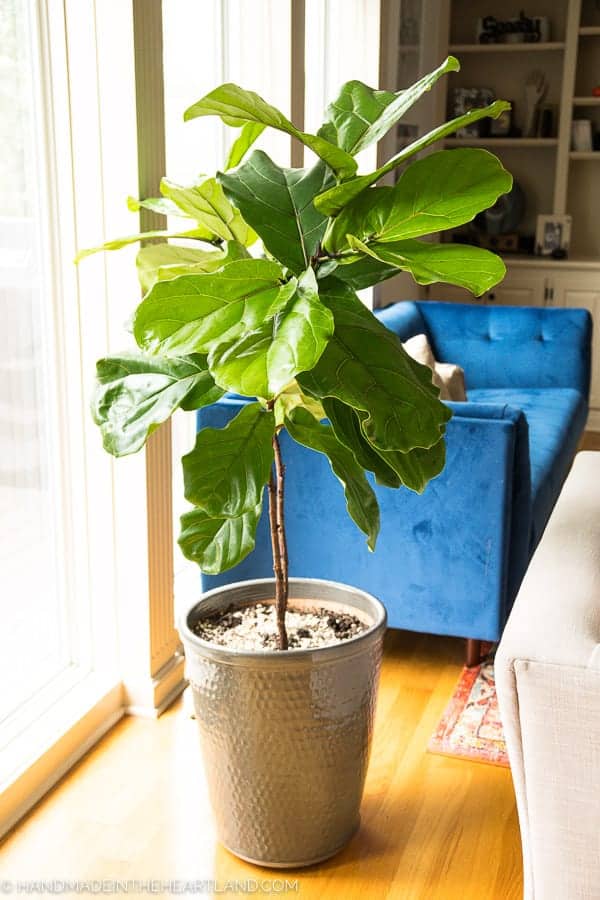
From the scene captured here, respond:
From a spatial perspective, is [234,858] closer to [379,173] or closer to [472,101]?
[379,173]

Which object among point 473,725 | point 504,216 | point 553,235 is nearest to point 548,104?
point 504,216

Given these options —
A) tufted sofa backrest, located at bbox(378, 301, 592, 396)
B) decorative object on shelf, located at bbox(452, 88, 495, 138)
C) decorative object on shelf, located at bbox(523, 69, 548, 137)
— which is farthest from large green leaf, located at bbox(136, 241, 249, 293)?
decorative object on shelf, located at bbox(523, 69, 548, 137)

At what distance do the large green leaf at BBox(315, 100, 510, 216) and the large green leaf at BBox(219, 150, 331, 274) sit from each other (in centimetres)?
6

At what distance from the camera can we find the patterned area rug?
2285mm

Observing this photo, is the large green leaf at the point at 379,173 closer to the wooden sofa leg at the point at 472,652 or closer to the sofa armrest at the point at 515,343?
the wooden sofa leg at the point at 472,652

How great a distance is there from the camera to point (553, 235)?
217 inches

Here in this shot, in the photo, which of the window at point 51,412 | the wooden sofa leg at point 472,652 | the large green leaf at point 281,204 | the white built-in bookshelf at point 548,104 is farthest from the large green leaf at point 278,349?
the white built-in bookshelf at point 548,104

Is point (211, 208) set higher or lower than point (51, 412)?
higher

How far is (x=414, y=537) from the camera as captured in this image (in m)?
2.54

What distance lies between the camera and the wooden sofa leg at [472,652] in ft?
8.79

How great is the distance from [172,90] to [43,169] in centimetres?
86

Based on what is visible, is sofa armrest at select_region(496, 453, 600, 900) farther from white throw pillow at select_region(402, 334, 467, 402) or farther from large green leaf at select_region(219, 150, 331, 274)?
white throw pillow at select_region(402, 334, 467, 402)

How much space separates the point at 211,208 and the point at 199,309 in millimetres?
317

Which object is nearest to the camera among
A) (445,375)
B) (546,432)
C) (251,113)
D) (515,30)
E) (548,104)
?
(251,113)
